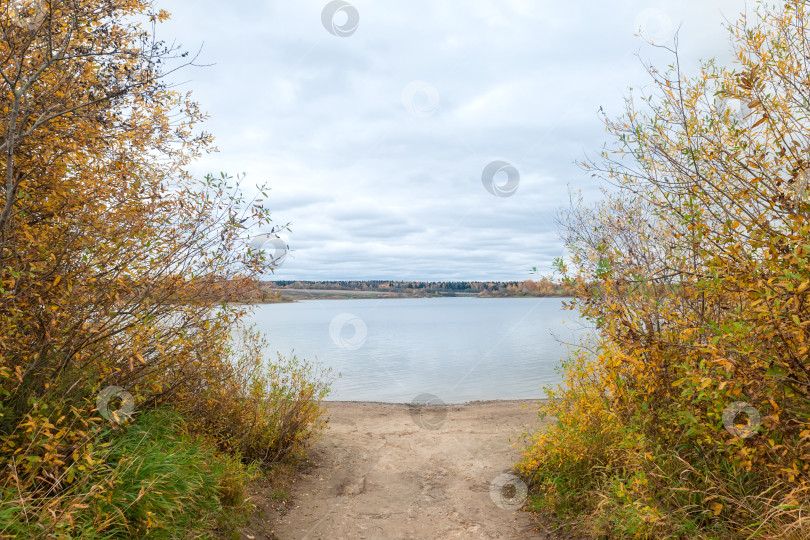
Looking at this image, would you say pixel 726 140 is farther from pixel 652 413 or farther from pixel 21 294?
pixel 21 294

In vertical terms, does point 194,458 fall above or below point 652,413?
below

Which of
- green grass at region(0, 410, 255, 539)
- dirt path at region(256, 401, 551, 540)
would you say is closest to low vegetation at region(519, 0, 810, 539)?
dirt path at region(256, 401, 551, 540)

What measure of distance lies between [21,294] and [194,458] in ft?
9.79

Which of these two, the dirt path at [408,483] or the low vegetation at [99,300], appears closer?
the low vegetation at [99,300]

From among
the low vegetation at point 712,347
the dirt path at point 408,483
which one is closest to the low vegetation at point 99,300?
the dirt path at point 408,483

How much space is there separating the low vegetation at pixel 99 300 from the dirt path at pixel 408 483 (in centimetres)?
164

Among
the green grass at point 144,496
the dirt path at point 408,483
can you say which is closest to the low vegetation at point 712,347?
A: the dirt path at point 408,483

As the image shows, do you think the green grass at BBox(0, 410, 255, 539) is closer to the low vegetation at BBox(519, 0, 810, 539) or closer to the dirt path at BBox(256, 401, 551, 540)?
the dirt path at BBox(256, 401, 551, 540)

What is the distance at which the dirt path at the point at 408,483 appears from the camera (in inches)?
273

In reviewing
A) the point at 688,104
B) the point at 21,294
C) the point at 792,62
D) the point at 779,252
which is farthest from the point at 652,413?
the point at 21,294

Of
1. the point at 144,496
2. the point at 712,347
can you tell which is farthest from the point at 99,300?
the point at 712,347

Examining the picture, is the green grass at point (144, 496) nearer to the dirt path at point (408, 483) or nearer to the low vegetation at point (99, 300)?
the low vegetation at point (99, 300)

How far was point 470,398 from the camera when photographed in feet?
67.5

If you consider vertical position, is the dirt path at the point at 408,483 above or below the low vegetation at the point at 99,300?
below
